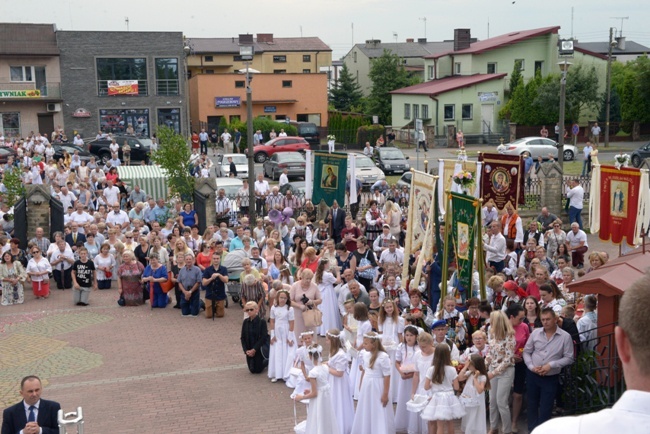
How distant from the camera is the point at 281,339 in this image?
13.3 metres

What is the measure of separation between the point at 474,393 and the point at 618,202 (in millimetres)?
7858

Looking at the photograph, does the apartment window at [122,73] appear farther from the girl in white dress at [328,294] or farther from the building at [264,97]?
the girl in white dress at [328,294]

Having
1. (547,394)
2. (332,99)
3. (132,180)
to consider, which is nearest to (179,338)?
(547,394)

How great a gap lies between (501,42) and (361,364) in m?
47.8

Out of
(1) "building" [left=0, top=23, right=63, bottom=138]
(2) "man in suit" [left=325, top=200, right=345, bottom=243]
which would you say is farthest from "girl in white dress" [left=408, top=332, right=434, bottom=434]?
(1) "building" [left=0, top=23, right=63, bottom=138]

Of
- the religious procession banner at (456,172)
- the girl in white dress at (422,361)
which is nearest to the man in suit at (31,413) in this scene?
the girl in white dress at (422,361)

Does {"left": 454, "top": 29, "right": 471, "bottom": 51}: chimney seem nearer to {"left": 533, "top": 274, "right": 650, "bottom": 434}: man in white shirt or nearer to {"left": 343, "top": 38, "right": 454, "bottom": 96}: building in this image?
{"left": 343, "top": 38, "right": 454, "bottom": 96}: building

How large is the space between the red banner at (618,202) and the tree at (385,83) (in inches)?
1837

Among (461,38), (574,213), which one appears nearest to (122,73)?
(461,38)

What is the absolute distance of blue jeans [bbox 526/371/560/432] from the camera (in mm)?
10000

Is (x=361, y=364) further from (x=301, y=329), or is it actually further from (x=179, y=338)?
(x=179, y=338)

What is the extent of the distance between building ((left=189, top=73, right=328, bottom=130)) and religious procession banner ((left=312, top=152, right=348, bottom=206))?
36.9 m

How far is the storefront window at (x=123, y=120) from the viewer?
53938 mm

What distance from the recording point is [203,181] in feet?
79.2
